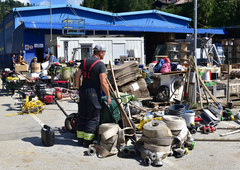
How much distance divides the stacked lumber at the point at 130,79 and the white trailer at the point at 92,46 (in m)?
8.76

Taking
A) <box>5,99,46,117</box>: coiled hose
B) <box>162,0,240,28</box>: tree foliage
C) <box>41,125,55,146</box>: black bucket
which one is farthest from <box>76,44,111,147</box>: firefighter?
<box>162,0,240,28</box>: tree foliage

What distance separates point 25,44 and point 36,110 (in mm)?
21253

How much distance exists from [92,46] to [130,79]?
404 inches

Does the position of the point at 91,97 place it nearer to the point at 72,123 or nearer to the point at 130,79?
the point at 72,123

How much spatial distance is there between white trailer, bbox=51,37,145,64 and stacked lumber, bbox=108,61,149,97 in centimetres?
876

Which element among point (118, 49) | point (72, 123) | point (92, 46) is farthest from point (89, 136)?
point (118, 49)

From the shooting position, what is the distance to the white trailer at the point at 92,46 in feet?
66.1

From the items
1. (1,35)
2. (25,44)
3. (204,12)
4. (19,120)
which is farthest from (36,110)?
(204,12)

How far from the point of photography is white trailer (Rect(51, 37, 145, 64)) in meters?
20.2

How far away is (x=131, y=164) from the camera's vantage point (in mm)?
5016

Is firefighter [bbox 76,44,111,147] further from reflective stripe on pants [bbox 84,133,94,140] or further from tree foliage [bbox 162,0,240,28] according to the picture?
tree foliage [bbox 162,0,240,28]

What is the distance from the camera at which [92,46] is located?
20.8m

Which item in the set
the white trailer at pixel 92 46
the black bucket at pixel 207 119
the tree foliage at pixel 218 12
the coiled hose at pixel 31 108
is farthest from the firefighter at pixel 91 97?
the tree foliage at pixel 218 12

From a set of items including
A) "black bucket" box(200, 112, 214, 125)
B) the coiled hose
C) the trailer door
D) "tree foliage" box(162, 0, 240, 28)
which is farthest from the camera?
"tree foliage" box(162, 0, 240, 28)
